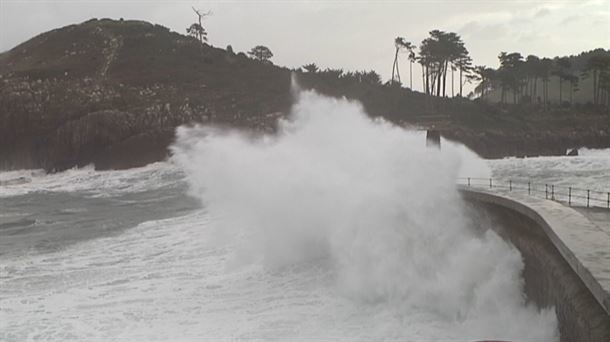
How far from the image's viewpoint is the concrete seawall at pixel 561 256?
6121 mm

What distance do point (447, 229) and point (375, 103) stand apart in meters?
51.2

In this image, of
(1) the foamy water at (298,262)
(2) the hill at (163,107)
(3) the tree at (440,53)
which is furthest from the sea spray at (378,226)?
(3) the tree at (440,53)

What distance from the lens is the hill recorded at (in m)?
46.6

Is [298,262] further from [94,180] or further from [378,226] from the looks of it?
[94,180]

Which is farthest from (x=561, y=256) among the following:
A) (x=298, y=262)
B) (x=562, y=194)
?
(x=562, y=194)

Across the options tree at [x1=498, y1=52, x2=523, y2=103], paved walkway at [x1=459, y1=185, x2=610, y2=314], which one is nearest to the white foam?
paved walkway at [x1=459, y1=185, x2=610, y2=314]

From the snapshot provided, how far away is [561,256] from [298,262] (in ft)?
19.5

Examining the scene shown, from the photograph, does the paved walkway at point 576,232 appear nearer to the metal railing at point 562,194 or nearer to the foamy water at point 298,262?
the foamy water at point 298,262

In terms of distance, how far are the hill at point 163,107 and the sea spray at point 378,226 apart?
28.9 meters

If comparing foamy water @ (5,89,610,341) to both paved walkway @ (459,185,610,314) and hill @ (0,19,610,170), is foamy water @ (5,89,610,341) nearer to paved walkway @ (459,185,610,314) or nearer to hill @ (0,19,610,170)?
paved walkway @ (459,185,610,314)

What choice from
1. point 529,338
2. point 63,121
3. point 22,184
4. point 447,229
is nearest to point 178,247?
point 447,229

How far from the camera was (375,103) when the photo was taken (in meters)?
61.4

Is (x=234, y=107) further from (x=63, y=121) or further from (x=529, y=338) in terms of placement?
(x=529, y=338)

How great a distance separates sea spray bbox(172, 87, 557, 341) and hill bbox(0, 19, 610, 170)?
2888 centimetres
